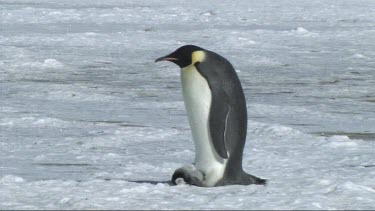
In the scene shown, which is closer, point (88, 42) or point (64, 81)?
point (64, 81)

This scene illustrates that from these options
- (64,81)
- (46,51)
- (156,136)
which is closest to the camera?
(156,136)

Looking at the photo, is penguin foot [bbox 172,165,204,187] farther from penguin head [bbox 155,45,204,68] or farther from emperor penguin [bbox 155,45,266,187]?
penguin head [bbox 155,45,204,68]

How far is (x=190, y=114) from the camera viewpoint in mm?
4559

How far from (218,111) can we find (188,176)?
12.8 inches

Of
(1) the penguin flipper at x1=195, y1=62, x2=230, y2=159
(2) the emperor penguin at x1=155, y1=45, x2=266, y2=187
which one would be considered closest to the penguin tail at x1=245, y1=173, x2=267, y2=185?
(2) the emperor penguin at x1=155, y1=45, x2=266, y2=187

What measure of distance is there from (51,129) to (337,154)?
6.52ft

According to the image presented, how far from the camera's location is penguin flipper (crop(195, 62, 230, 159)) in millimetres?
4457

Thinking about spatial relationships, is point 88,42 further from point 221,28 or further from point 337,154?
point 337,154

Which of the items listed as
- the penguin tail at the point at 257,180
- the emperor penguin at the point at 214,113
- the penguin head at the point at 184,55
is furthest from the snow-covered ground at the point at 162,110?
the penguin head at the point at 184,55

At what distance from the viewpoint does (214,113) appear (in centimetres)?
447

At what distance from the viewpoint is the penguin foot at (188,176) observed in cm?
436

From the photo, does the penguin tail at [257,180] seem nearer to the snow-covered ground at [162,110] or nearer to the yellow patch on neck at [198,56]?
the snow-covered ground at [162,110]

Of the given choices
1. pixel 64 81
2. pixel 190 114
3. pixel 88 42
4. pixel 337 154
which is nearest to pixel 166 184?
pixel 190 114

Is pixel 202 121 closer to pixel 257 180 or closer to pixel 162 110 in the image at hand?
pixel 257 180
